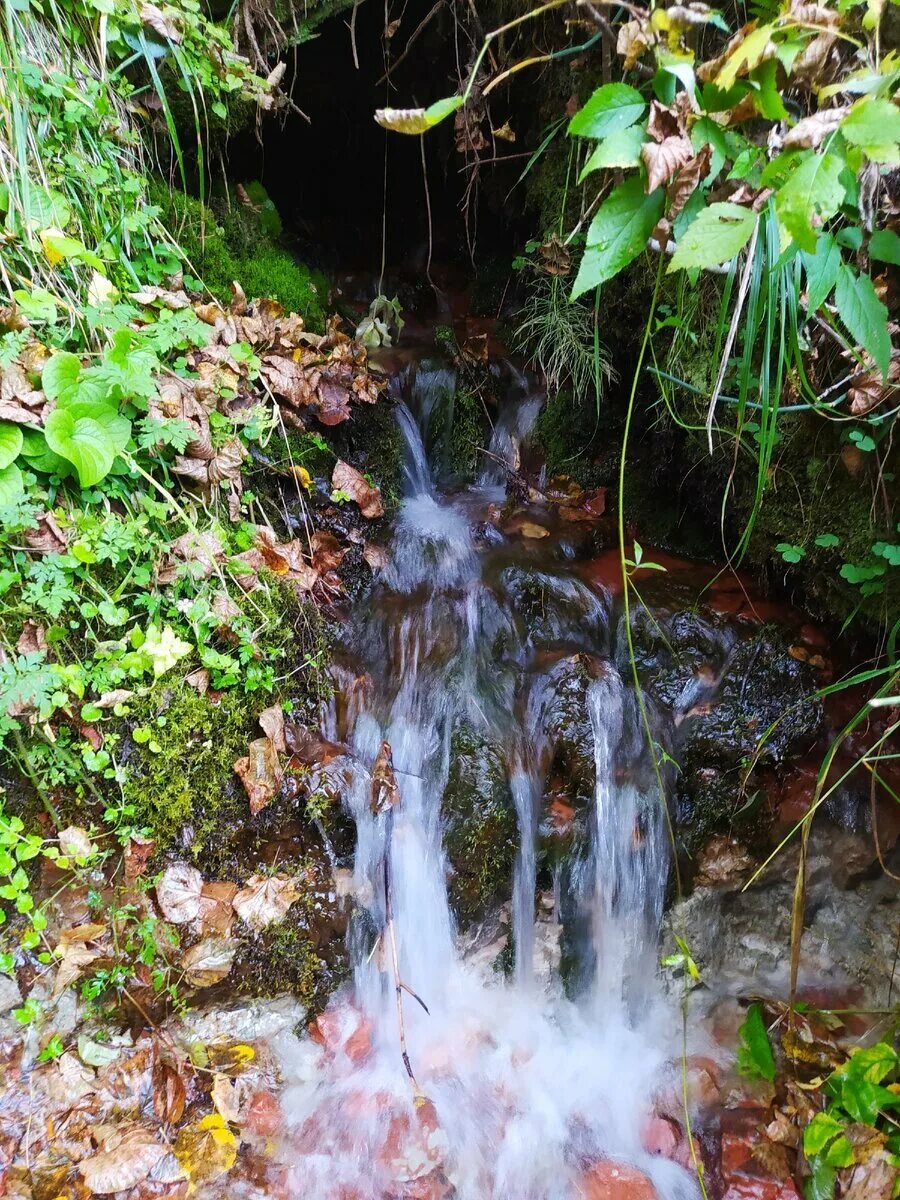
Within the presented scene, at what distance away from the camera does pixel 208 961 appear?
7.84 ft

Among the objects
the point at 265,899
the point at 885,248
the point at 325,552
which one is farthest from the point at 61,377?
the point at 885,248

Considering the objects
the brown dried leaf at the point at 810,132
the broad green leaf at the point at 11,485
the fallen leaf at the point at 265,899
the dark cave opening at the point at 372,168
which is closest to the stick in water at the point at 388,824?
the fallen leaf at the point at 265,899

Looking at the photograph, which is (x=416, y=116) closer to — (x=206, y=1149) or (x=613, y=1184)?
(x=206, y=1149)

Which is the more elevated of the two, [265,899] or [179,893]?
[179,893]

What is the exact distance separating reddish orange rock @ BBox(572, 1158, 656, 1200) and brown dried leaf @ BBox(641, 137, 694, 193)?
313 centimetres

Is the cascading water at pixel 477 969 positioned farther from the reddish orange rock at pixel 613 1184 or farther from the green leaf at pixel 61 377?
the green leaf at pixel 61 377

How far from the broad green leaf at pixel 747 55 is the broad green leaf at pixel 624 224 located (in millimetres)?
332

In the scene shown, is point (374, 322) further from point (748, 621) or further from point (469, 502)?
point (748, 621)

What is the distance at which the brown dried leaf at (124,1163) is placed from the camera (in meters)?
2.01

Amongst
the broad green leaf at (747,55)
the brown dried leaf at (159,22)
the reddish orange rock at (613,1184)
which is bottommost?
the reddish orange rock at (613,1184)

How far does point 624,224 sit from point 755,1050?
110 inches

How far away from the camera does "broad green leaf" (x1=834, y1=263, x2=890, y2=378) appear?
183 centimetres

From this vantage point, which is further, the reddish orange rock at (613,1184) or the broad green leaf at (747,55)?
the reddish orange rock at (613,1184)

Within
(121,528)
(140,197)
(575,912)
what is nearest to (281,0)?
(140,197)
